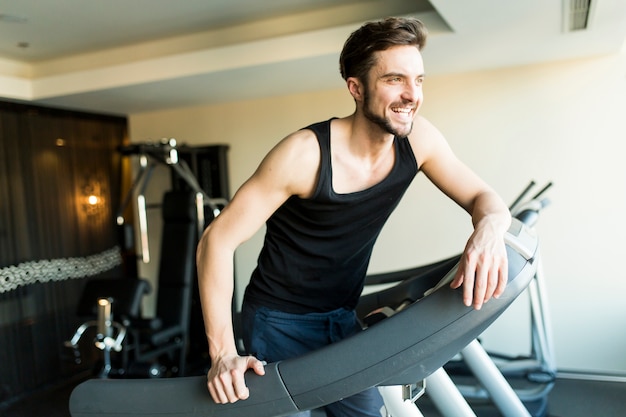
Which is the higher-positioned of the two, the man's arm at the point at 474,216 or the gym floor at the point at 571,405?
the man's arm at the point at 474,216

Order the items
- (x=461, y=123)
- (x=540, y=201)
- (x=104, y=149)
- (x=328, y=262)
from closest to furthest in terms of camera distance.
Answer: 1. (x=328, y=262)
2. (x=540, y=201)
3. (x=461, y=123)
4. (x=104, y=149)

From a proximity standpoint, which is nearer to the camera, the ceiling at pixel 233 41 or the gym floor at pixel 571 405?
the ceiling at pixel 233 41

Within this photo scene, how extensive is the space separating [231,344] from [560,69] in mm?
3140

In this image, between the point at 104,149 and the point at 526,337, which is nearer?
the point at 526,337

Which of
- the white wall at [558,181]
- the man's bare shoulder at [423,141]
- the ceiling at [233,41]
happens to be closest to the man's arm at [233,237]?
the man's bare shoulder at [423,141]

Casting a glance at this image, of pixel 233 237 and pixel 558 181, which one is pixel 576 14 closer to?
pixel 558 181

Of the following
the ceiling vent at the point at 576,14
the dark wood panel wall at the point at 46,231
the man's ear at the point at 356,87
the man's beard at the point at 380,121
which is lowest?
the dark wood panel wall at the point at 46,231

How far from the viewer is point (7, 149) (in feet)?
12.6

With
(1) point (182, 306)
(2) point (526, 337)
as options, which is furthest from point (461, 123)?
(1) point (182, 306)

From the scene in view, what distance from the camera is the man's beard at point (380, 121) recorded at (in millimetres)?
1181

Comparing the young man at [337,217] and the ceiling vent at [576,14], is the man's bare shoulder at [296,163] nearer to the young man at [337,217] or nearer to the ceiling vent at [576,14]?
the young man at [337,217]

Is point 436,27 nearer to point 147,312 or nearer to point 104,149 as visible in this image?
point 104,149

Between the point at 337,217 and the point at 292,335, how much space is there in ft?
1.08

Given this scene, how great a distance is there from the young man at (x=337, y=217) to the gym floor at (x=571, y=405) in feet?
5.46
